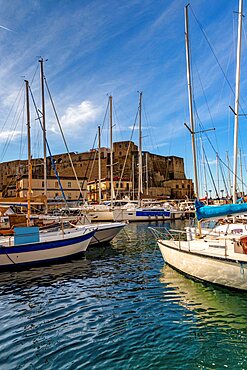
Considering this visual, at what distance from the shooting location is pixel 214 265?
29.2 ft

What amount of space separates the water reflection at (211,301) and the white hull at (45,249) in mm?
5377

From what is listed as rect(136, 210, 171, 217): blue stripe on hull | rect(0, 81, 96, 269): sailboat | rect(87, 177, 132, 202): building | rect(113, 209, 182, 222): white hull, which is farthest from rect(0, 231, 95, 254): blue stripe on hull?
rect(87, 177, 132, 202): building

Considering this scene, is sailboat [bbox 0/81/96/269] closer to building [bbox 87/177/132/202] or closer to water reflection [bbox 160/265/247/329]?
water reflection [bbox 160/265/247/329]

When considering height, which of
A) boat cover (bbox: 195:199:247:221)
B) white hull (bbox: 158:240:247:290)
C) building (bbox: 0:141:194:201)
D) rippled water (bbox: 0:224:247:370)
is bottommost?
rippled water (bbox: 0:224:247:370)

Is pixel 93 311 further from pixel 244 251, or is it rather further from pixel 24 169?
pixel 24 169

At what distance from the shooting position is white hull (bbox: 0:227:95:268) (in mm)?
12414

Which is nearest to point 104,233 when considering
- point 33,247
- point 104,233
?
point 104,233

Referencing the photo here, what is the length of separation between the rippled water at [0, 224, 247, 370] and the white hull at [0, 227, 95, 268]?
121cm

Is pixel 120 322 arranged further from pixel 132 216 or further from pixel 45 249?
pixel 132 216

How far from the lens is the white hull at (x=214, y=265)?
8344mm

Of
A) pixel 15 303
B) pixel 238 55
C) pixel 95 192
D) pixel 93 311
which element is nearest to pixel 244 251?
pixel 93 311

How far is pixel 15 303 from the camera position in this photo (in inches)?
331

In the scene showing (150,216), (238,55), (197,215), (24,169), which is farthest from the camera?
(24,169)

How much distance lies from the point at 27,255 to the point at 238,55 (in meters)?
13.4
